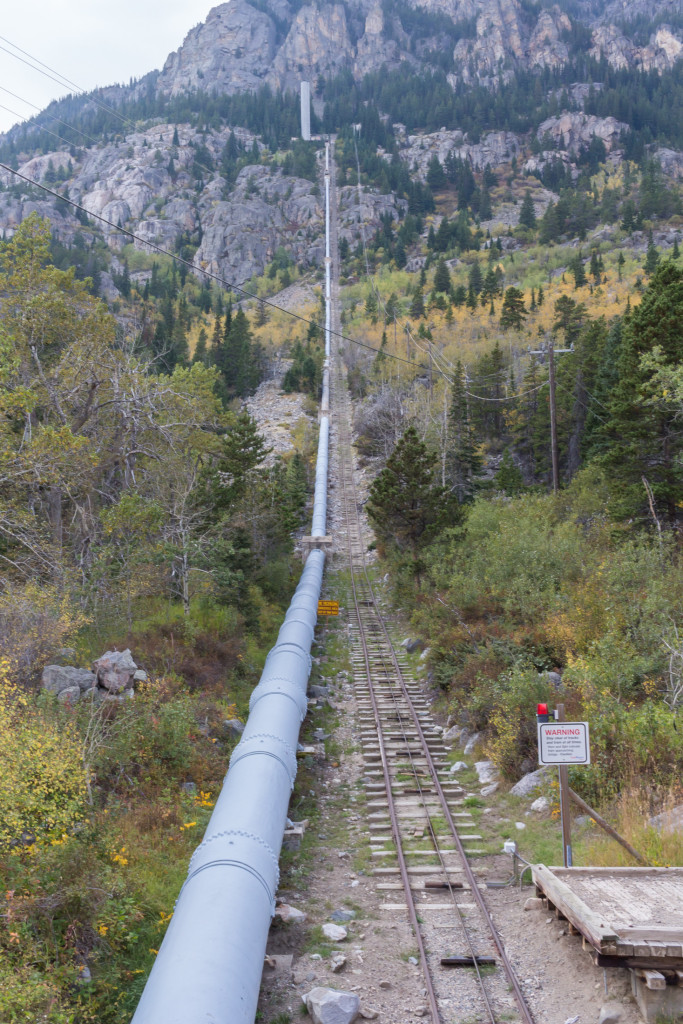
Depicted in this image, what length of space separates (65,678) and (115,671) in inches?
44.7

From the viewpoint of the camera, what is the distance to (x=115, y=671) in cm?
1449

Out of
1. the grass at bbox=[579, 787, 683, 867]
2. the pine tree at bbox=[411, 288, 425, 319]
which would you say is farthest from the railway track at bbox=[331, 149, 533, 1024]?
the pine tree at bbox=[411, 288, 425, 319]

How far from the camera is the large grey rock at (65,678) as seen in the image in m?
13.4

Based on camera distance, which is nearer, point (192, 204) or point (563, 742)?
point (563, 742)

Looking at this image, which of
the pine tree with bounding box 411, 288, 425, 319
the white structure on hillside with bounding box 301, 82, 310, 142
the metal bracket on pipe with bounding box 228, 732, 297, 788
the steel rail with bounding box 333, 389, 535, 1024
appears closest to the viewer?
the steel rail with bounding box 333, 389, 535, 1024

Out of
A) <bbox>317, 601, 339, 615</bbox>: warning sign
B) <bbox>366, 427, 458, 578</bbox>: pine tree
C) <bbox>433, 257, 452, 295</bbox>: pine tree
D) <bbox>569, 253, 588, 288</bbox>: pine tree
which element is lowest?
<bbox>317, 601, 339, 615</bbox>: warning sign

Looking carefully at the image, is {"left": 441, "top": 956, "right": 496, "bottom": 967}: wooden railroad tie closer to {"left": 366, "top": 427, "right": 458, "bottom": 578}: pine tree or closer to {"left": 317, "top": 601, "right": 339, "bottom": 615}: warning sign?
{"left": 317, "top": 601, "right": 339, "bottom": 615}: warning sign

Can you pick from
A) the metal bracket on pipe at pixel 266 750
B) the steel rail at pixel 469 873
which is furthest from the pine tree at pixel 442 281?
the metal bracket on pipe at pixel 266 750

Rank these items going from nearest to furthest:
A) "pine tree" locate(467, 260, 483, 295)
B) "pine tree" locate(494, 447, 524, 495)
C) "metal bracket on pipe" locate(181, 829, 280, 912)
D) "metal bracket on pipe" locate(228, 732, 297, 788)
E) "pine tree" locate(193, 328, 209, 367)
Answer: "metal bracket on pipe" locate(181, 829, 280, 912) → "metal bracket on pipe" locate(228, 732, 297, 788) → "pine tree" locate(494, 447, 524, 495) → "pine tree" locate(193, 328, 209, 367) → "pine tree" locate(467, 260, 483, 295)

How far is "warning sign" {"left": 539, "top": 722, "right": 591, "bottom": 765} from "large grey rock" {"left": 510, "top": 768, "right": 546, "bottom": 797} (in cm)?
421

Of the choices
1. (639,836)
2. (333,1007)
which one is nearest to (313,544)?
(639,836)

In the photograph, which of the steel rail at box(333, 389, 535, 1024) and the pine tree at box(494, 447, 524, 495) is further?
the pine tree at box(494, 447, 524, 495)

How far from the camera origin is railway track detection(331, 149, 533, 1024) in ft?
24.5

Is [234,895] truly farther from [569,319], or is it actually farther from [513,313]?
[513,313]
